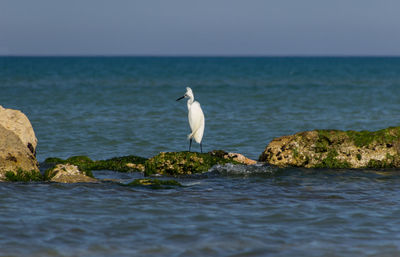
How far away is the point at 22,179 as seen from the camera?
10.6 metres

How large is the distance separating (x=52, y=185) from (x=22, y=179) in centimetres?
75

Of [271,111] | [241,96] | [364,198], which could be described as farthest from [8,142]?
[241,96]

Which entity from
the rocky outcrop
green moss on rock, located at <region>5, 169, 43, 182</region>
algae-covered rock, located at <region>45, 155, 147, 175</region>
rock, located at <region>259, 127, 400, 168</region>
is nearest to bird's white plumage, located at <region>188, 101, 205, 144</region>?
algae-covered rock, located at <region>45, 155, 147, 175</region>

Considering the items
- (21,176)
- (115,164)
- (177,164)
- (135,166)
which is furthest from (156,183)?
(21,176)

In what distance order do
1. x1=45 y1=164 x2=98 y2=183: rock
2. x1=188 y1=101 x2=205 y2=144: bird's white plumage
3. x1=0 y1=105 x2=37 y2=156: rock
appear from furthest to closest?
1. x1=188 y1=101 x2=205 y2=144: bird's white plumage
2. x1=0 y1=105 x2=37 y2=156: rock
3. x1=45 y1=164 x2=98 y2=183: rock

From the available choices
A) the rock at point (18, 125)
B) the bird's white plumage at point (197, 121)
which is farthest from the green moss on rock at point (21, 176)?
the bird's white plumage at point (197, 121)

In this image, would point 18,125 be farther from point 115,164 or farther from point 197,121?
point 197,121

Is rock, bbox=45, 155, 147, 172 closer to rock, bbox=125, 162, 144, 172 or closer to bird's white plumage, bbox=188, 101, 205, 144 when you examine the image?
rock, bbox=125, 162, 144, 172

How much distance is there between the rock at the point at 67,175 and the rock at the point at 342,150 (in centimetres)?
425

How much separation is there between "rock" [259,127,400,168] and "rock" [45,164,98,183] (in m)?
→ 4.25

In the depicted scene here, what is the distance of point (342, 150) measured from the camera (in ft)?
40.0

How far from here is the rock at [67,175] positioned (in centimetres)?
1056

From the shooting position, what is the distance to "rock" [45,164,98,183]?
1056 centimetres

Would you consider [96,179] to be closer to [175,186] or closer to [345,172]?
[175,186]
